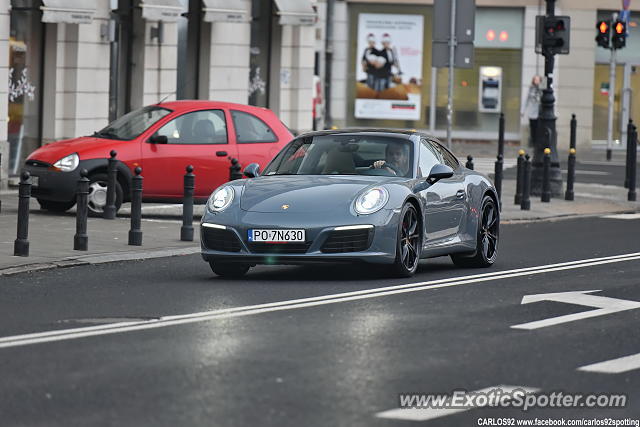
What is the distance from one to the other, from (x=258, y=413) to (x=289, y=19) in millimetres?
26028

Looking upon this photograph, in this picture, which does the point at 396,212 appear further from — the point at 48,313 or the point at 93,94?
the point at 93,94

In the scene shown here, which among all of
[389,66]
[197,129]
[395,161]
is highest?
[389,66]

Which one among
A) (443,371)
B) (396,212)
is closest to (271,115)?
(396,212)

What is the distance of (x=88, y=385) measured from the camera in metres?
7.92

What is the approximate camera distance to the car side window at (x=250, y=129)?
21.4 metres

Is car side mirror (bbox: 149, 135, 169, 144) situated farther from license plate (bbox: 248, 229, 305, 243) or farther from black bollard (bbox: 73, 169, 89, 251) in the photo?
license plate (bbox: 248, 229, 305, 243)

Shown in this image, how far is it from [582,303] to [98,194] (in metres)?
9.79

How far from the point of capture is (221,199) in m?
13.4

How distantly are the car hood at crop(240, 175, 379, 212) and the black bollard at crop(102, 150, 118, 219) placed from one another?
20.8 feet

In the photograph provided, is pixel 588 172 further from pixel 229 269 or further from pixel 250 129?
pixel 229 269

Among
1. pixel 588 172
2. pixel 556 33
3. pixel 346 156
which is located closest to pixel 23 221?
pixel 346 156

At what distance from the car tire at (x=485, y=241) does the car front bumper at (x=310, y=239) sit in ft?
6.71

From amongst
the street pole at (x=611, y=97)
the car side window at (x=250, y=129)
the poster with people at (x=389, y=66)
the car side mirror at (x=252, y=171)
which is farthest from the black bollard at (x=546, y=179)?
the poster with people at (x=389, y=66)

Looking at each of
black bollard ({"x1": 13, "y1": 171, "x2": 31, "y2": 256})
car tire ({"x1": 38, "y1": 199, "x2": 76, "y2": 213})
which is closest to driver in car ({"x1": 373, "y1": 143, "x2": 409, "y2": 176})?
black bollard ({"x1": 13, "y1": 171, "x2": 31, "y2": 256})
